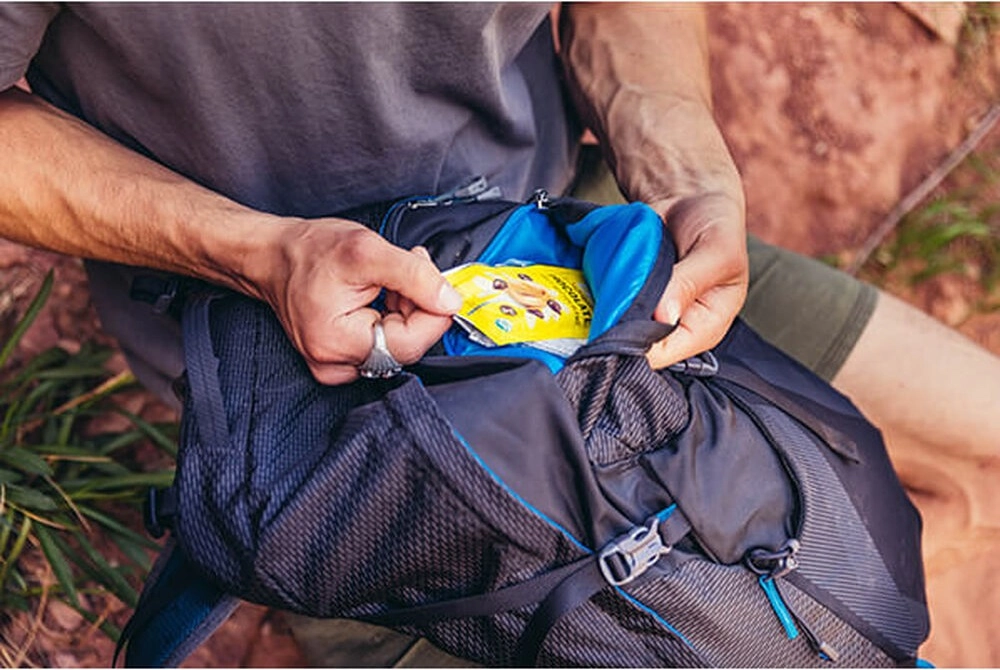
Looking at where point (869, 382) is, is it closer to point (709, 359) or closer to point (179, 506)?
point (709, 359)

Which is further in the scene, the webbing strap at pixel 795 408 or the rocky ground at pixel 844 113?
the rocky ground at pixel 844 113

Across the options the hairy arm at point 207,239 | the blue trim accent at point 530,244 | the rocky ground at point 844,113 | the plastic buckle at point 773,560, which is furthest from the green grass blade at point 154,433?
the rocky ground at point 844,113

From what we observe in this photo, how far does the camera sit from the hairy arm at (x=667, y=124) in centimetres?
138

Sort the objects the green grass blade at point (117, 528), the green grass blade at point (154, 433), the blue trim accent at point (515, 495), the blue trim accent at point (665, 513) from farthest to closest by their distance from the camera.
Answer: the green grass blade at point (154, 433), the green grass blade at point (117, 528), the blue trim accent at point (665, 513), the blue trim accent at point (515, 495)

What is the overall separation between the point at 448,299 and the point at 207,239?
34cm

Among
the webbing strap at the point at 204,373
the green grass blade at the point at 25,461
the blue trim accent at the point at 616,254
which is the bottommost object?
the green grass blade at the point at 25,461

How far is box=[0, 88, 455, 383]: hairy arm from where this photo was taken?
45.1 inches

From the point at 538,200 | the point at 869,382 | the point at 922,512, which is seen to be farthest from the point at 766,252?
the point at 538,200

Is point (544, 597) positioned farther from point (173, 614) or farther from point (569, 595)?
point (173, 614)

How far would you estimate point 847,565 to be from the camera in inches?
50.8

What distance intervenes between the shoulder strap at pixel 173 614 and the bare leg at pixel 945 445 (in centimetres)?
107

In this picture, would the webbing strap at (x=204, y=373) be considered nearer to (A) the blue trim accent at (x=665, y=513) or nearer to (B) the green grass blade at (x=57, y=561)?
(A) the blue trim accent at (x=665, y=513)

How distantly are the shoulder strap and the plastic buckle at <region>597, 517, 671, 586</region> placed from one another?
0.43 m

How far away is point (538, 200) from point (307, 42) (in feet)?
1.15
